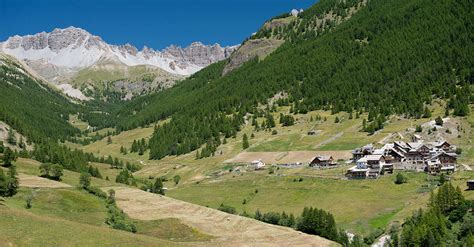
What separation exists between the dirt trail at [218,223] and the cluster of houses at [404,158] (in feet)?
161

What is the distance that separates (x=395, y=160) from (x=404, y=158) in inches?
125

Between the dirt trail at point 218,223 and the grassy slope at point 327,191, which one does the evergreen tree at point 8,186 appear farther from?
the grassy slope at point 327,191

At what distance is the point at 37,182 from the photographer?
405 ft

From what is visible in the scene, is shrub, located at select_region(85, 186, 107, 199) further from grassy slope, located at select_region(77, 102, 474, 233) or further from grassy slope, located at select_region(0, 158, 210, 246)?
grassy slope, located at select_region(77, 102, 474, 233)

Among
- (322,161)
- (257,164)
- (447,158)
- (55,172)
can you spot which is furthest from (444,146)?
(55,172)

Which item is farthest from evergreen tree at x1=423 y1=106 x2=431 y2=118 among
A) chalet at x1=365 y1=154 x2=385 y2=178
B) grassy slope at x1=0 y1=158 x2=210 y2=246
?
grassy slope at x1=0 y1=158 x2=210 y2=246

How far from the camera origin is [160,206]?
116875 mm

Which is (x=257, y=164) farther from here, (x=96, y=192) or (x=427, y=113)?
(x=96, y=192)

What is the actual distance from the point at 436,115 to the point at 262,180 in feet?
236

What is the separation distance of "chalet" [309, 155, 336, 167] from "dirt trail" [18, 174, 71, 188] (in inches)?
2907

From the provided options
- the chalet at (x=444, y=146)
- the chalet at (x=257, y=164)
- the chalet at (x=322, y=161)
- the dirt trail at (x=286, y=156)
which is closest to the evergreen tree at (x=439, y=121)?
the chalet at (x=444, y=146)

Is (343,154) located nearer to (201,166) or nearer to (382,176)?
(382,176)

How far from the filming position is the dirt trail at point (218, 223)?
90.0 metres

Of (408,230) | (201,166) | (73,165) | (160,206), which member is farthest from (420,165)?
(73,165)
